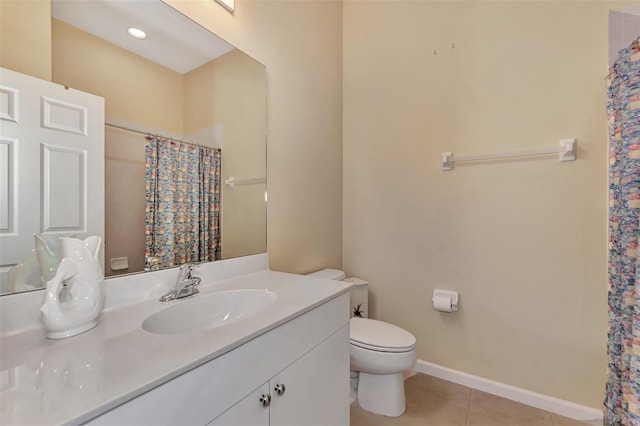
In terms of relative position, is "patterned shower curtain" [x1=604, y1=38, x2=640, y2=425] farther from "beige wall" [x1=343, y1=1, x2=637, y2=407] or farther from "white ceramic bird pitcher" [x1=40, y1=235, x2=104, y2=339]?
"white ceramic bird pitcher" [x1=40, y1=235, x2=104, y2=339]

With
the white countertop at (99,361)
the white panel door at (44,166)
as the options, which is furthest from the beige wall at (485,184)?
the white panel door at (44,166)

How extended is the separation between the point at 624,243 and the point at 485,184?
70 centimetres

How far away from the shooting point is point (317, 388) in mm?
1001

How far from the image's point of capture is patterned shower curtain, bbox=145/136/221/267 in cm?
108

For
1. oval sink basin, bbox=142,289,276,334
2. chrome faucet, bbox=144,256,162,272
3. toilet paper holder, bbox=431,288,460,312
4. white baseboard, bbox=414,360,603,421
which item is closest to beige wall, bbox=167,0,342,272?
oval sink basin, bbox=142,289,276,334

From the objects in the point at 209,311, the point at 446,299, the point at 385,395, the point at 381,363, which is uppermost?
the point at 209,311

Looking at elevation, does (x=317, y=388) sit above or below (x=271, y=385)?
below

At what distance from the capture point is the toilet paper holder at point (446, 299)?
5.94 ft

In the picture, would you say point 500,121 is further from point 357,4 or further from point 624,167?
point 357,4

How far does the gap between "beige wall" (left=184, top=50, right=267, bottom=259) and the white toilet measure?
0.76 metres

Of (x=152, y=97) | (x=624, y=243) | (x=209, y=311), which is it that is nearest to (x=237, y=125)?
(x=152, y=97)

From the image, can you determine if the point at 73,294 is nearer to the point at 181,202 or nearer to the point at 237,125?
the point at 181,202

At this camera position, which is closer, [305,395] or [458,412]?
[305,395]

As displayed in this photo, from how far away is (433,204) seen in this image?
6.30 feet
